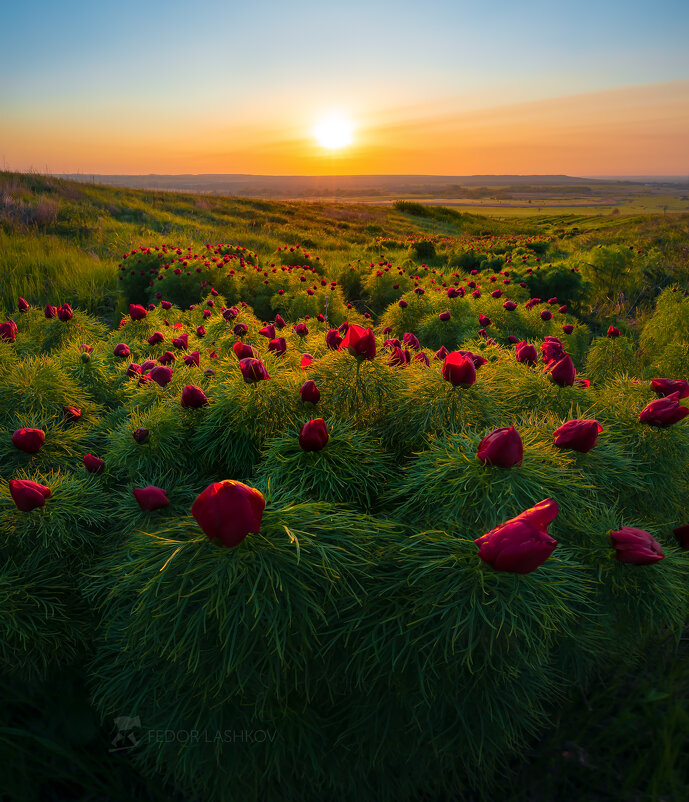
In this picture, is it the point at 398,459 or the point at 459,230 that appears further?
the point at 459,230

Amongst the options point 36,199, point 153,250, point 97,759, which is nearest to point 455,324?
point 97,759

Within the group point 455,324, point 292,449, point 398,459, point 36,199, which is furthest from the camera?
point 36,199

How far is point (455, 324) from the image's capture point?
4973 millimetres

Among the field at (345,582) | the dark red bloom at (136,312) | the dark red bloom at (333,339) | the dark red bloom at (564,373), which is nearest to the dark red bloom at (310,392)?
the field at (345,582)

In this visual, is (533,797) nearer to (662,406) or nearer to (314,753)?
(314,753)

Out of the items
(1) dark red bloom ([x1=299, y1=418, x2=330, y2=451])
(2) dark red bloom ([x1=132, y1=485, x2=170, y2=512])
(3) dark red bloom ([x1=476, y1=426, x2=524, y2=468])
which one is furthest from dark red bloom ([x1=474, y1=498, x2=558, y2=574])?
(2) dark red bloom ([x1=132, y1=485, x2=170, y2=512])

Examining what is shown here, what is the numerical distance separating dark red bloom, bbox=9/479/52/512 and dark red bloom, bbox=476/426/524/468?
4.74 ft

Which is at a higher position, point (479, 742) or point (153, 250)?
point (153, 250)

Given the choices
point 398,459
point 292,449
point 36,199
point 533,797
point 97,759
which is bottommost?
point 533,797

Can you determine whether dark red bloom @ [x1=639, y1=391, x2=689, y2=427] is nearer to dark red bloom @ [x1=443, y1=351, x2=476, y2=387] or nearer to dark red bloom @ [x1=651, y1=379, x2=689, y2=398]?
dark red bloom @ [x1=651, y1=379, x2=689, y2=398]

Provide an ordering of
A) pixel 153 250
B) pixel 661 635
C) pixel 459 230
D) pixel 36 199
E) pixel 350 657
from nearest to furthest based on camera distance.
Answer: pixel 350 657 < pixel 661 635 < pixel 153 250 < pixel 36 199 < pixel 459 230

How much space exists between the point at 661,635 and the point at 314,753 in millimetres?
1678

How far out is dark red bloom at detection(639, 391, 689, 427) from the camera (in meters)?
1.69

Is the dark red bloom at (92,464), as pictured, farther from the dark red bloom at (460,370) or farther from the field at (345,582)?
the dark red bloom at (460,370)
